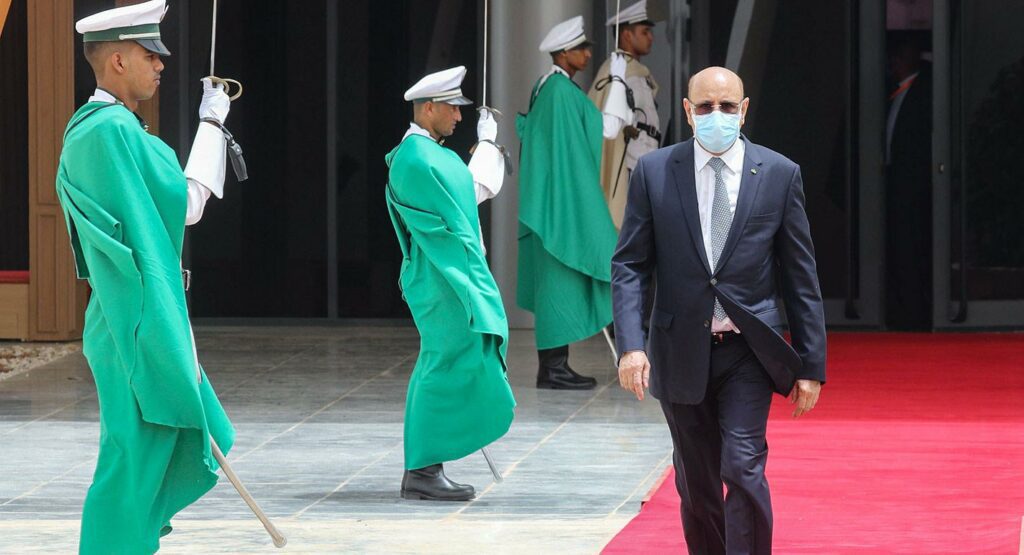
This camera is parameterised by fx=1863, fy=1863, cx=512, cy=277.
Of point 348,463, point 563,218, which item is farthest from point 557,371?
point 348,463

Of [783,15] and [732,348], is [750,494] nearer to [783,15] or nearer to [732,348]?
[732,348]

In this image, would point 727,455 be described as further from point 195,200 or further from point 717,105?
point 195,200

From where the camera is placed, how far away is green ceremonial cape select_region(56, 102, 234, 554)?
4.92 meters

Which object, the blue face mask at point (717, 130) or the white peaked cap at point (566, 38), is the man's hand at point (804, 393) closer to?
the blue face mask at point (717, 130)

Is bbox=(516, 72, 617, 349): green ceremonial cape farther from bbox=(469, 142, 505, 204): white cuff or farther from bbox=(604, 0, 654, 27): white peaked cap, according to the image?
bbox=(469, 142, 505, 204): white cuff

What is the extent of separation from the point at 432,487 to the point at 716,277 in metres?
2.17

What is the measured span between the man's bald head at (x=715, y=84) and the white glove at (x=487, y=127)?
108 inches

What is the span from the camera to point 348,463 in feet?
24.9

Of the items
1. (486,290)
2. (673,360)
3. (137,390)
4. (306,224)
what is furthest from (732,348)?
(306,224)

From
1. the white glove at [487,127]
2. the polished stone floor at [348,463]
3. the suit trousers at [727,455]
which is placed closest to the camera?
the suit trousers at [727,455]

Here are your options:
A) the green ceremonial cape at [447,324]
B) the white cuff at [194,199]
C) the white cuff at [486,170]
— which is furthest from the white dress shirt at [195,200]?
the white cuff at [486,170]

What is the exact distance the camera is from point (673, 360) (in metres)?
4.88

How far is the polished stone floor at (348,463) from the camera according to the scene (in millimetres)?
6016

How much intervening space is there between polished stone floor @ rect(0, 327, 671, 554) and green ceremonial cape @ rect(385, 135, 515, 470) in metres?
0.25
